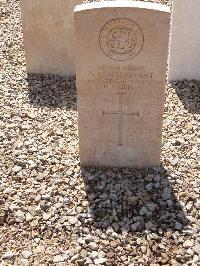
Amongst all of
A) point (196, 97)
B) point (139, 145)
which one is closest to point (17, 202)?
point (139, 145)

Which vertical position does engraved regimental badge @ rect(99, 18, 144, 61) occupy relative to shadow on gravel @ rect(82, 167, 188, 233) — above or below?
above

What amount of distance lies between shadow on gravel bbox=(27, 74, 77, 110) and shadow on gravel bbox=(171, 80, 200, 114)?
4.34 ft

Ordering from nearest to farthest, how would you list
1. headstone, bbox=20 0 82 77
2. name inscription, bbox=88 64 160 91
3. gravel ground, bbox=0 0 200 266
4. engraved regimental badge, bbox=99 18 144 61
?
gravel ground, bbox=0 0 200 266, engraved regimental badge, bbox=99 18 144 61, name inscription, bbox=88 64 160 91, headstone, bbox=20 0 82 77

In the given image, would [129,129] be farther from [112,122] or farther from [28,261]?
[28,261]

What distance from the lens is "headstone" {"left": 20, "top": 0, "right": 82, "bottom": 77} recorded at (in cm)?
541

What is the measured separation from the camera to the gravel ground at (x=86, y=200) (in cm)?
329

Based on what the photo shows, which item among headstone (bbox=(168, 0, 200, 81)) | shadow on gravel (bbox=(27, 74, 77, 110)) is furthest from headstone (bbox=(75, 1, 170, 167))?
headstone (bbox=(168, 0, 200, 81))

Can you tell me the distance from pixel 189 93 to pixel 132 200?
86.3 inches

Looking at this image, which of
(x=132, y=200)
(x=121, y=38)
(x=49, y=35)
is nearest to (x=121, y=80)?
(x=121, y=38)

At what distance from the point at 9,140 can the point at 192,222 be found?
2.04 meters

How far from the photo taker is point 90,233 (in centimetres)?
343

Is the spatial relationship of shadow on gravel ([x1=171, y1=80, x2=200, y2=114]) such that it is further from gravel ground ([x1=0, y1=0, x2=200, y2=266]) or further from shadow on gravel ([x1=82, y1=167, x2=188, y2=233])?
shadow on gravel ([x1=82, y1=167, x2=188, y2=233])

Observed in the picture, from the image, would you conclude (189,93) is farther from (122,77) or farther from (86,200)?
(86,200)

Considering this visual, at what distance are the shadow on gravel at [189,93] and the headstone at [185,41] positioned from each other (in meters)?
0.10
